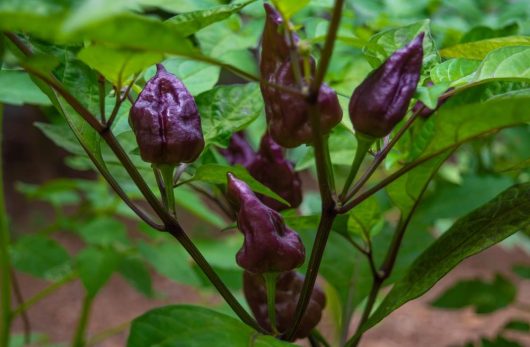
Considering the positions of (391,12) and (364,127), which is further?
(391,12)

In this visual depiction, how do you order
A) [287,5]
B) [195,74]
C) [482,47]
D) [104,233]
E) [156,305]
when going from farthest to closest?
[156,305] < [104,233] < [195,74] < [482,47] < [287,5]

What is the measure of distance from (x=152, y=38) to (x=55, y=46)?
0.75ft

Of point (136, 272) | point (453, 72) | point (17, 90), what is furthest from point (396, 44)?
point (136, 272)

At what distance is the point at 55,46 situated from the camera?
0.55 meters

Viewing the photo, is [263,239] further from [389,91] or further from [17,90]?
[17,90]

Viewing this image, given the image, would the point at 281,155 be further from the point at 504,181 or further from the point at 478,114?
the point at 504,181

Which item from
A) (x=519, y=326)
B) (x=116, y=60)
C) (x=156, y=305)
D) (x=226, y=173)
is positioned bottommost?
(x=156, y=305)

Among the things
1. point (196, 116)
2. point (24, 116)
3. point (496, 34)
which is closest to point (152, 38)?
point (196, 116)

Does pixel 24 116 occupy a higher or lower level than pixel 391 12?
lower

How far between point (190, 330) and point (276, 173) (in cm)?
19

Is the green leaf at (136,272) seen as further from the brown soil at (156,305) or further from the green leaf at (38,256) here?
the brown soil at (156,305)

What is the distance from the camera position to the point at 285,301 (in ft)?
1.91

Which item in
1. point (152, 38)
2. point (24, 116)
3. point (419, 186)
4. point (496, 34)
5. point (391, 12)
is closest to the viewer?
point (152, 38)

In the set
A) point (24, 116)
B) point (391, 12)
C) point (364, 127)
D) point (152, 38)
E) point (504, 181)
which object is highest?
point (152, 38)
